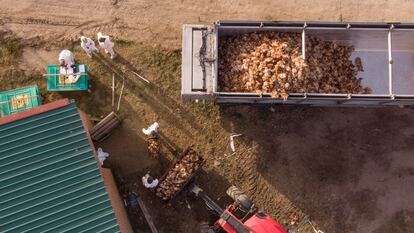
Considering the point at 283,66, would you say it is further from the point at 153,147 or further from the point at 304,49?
the point at 153,147

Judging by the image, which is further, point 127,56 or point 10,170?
point 127,56

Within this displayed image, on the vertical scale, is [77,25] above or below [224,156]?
above

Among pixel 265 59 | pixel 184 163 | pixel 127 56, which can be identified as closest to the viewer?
pixel 265 59

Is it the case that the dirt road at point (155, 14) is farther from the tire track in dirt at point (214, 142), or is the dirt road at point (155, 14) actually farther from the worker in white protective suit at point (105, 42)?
the tire track in dirt at point (214, 142)

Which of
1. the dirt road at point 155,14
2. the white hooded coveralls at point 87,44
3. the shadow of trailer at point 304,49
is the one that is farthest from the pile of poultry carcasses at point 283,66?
the white hooded coveralls at point 87,44

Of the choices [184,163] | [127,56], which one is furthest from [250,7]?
[184,163]

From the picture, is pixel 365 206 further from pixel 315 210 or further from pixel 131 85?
pixel 131 85

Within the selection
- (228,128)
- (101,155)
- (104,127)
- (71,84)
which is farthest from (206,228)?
(71,84)
